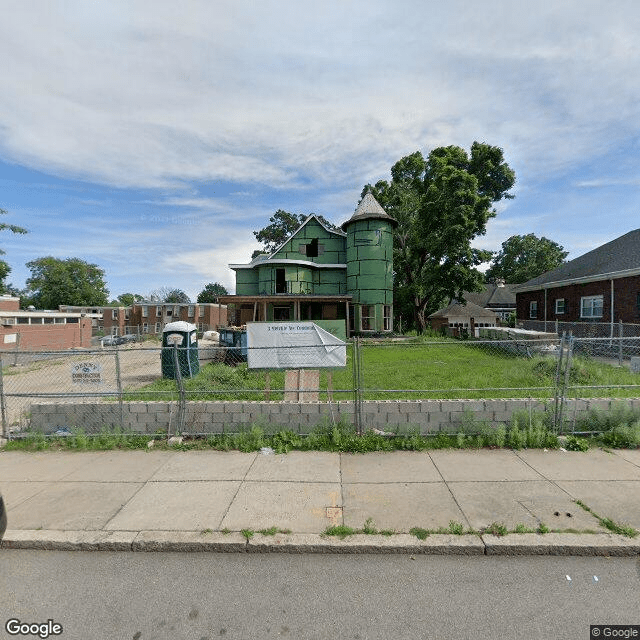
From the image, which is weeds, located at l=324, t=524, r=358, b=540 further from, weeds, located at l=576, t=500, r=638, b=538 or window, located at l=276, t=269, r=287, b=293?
window, located at l=276, t=269, r=287, b=293

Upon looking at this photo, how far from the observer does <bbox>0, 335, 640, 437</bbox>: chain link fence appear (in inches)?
246

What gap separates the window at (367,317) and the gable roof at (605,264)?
1152cm

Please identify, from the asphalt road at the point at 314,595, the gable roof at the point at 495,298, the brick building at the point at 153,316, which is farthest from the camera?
the brick building at the point at 153,316

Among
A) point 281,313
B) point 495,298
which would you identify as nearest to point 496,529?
point 281,313

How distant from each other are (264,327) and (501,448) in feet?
20.0

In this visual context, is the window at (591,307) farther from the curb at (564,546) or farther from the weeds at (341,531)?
the weeds at (341,531)

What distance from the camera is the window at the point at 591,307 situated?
65.0ft

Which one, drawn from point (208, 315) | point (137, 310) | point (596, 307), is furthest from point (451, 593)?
point (137, 310)

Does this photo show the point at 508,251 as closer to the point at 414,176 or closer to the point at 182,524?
the point at 414,176

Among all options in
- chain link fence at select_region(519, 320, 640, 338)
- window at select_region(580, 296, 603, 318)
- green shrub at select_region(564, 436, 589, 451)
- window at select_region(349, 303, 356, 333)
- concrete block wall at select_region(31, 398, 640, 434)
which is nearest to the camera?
green shrub at select_region(564, 436, 589, 451)

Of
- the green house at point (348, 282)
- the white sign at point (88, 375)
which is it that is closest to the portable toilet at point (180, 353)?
the white sign at point (88, 375)

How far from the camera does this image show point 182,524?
3.81 meters

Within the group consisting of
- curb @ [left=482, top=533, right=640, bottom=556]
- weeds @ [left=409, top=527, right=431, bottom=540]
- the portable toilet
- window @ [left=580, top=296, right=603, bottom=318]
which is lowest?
curb @ [left=482, top=533, right=640, bottom=556]

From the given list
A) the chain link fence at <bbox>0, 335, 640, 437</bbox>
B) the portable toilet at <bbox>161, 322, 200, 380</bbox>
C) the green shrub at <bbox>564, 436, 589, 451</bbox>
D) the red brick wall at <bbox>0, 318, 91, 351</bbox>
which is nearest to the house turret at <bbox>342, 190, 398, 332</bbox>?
the chain link fence at <bbox>0, 335, 640, 437</bbox>
